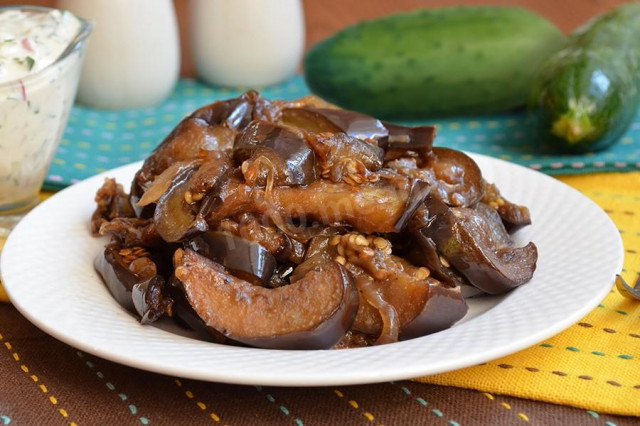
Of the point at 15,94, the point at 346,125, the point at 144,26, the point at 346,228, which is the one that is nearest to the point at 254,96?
the point at 346,125

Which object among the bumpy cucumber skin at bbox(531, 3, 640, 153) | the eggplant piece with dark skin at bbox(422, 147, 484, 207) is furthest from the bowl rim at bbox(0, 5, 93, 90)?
the bumpy cucumber skin at bbox(531, 3, 640, 153)

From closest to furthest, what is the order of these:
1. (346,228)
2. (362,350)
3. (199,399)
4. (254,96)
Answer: (362,350) → (199,399) → (346,228) → (254,96)

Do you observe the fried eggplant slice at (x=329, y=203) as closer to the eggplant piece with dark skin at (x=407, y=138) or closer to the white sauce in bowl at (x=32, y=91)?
the eggplant piece with dark skin at (x=407, y=138)

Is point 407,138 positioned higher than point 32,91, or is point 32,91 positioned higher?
point 407,138

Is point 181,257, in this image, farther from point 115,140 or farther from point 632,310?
point 115,140

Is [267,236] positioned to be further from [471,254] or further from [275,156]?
[471,254]

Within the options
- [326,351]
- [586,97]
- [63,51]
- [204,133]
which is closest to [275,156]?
[204,133]
